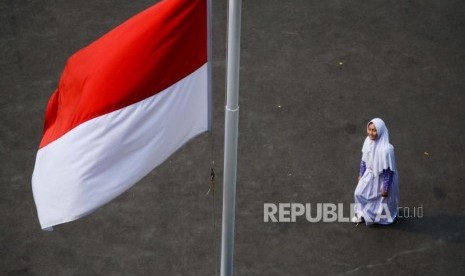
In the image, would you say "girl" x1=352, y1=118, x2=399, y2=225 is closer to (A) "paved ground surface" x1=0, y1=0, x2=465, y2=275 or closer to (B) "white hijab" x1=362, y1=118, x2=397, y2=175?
(B) "white hijab" x1=362, y1=118, x2=397, y2=175

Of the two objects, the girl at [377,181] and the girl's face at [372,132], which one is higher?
the girl's face at [372,132]

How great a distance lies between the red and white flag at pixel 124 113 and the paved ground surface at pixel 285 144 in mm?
3804

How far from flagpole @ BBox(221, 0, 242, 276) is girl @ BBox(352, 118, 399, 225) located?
11.4 feet

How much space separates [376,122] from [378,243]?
1.63m

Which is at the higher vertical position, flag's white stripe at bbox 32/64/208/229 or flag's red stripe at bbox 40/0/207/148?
flag's red stripe at bbox 40/0/207/148

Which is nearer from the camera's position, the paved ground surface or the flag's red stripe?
the flag's red stripe

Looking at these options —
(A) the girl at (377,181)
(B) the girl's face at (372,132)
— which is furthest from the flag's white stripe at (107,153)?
(A) the girl at (377,181)

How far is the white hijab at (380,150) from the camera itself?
9.51 meters

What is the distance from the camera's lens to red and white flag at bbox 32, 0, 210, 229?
5.97 metres

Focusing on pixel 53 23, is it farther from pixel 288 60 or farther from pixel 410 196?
pixel 410 196

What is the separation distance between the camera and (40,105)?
39.5ft

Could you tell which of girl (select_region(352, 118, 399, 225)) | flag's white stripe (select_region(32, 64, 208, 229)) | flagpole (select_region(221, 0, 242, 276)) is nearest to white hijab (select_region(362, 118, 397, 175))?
girl (select_region(352, 118, 399, 225))

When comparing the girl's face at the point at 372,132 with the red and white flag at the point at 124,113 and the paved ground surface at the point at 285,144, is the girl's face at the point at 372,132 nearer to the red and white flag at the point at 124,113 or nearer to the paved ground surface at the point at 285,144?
the paved ground surface at the point at 285,144

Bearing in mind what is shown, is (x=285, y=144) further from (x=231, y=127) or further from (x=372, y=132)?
(x=231, y=127)
